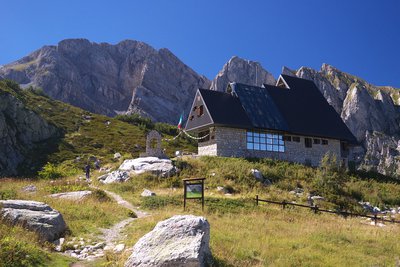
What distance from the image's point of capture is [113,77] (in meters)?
177

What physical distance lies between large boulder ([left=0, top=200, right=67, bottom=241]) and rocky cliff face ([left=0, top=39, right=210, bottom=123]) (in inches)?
5494

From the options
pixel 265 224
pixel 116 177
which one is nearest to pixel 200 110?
pixel 116 177

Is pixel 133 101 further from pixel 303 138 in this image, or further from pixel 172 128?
pixel 303 138

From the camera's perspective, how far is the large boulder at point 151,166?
31750 millimetres

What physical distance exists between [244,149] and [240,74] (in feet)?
417

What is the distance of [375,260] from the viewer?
1288cm

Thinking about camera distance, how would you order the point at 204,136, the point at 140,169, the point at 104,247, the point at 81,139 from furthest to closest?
the point at 81,139, the point at 204,136, the point at 140,169, the point at 104,247

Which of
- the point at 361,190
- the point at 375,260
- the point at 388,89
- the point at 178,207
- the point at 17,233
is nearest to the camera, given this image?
the point at 17,233

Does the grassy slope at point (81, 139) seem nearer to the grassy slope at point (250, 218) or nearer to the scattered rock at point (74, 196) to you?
the grassy slope at point (250, 218)

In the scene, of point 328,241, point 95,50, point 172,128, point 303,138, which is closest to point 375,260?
point 328,241

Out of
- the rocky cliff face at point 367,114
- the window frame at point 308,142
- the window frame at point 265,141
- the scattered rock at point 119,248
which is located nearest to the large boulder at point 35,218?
the scattered rock at point 119,248

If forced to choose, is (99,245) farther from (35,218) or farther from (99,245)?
(35,218)

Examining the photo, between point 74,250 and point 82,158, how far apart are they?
1716 inches

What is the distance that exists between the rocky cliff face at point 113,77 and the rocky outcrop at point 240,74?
1269 centimetres
